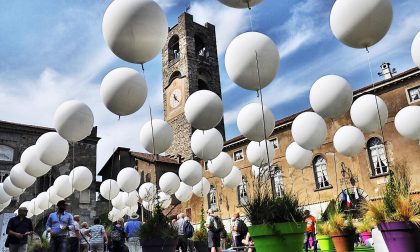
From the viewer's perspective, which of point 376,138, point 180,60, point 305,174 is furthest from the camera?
point 180,60

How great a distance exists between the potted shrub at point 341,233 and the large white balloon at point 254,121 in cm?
225

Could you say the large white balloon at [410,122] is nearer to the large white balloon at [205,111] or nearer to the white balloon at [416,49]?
the white balloon at [416,49]

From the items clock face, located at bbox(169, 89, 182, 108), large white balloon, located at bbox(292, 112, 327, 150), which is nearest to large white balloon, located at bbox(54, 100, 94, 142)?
large white balloon, located at bbox(292, 112, 327, 150)

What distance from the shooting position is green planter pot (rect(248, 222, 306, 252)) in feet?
10.3

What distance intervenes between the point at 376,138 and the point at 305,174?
→ 14.9ft

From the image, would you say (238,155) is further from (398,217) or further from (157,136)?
(398,217)

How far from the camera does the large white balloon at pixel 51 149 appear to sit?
324 inches

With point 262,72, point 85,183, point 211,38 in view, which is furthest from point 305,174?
point 211,38

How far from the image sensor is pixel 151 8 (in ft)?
15.1

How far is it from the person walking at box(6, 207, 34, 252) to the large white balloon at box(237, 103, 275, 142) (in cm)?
482

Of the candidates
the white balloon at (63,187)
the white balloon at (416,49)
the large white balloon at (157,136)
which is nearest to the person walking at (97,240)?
the white balloon at (63,187)

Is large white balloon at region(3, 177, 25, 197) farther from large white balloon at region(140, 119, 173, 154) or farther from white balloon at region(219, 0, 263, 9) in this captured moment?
white balloon at region(219, 0, 263, 9)

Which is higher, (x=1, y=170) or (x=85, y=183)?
(x=1, y=170)

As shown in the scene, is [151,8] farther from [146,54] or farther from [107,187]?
[107,187]
